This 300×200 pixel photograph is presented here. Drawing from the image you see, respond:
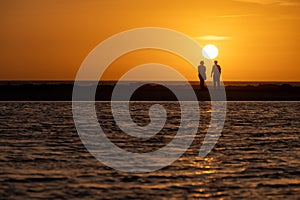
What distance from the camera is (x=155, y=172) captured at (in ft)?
43.5

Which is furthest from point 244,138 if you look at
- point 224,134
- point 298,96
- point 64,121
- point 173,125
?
point 298,96

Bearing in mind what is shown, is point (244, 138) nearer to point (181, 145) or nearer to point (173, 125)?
point (181, 145)

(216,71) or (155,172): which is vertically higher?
(216,71)

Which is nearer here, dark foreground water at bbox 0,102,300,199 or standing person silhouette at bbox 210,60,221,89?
dark foreground water at bbox 0,102,300,199

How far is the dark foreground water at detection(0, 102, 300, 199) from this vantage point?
11172 millimetres

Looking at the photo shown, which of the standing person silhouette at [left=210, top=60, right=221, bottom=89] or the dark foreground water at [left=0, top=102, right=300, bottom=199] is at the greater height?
the standing person silhouette at [left=210, top=60, right=221, bottom=89]

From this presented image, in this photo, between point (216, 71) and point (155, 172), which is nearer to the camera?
point (155, 172)

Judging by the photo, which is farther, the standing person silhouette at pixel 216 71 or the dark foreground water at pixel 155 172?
the standing person silhouette at pixel 216 71

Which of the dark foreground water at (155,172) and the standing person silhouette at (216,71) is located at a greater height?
the standing person silhouette at (216,71)

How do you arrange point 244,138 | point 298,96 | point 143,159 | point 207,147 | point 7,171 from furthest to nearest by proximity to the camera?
point 298,96, point 244,138, point 207,147, point 143,159, point 7,171

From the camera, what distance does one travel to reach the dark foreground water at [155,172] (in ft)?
36.7

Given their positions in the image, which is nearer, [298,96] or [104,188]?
[104,188]

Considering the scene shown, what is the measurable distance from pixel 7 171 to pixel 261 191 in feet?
18.0

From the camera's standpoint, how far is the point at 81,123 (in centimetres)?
2483
